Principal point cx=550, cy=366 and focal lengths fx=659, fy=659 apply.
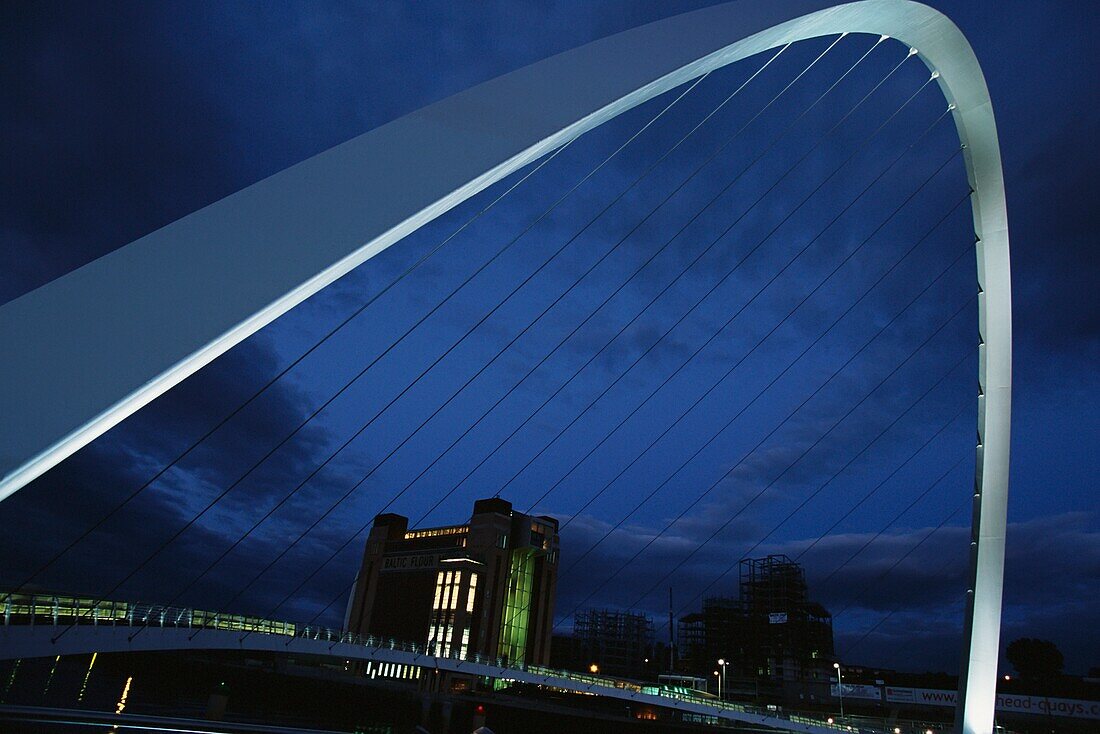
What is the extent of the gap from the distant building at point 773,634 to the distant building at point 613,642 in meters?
19.7

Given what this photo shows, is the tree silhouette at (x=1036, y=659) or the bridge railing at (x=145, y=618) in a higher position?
the tree silhouette at (x=1036, y=659)

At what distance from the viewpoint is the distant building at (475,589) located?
5300cm

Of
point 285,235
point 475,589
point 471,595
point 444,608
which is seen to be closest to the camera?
point 285,235

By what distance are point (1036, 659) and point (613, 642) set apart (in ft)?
146

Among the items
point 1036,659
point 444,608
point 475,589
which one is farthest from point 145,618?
point 1036,659

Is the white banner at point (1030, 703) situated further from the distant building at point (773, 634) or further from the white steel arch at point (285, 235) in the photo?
the white steel arch at point (285, 235)

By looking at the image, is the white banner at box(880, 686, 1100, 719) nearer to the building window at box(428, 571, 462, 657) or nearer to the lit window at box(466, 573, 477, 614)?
the lit window at box(466, 573, 477, 614)

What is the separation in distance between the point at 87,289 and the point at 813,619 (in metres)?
63.6

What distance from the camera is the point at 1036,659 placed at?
58.2 m

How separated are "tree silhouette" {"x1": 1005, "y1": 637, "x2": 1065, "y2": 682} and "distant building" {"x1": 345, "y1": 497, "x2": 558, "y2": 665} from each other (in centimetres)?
4222

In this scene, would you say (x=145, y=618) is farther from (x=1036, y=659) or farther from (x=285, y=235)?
(x=1036, y=659)

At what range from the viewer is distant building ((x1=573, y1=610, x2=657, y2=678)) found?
82.4m

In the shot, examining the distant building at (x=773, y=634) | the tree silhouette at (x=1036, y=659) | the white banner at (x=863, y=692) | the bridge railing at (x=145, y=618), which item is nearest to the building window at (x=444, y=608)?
the distant building at (x=773, y=634)

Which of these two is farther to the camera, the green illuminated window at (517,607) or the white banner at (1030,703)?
the green illuminated window at (517,607)
